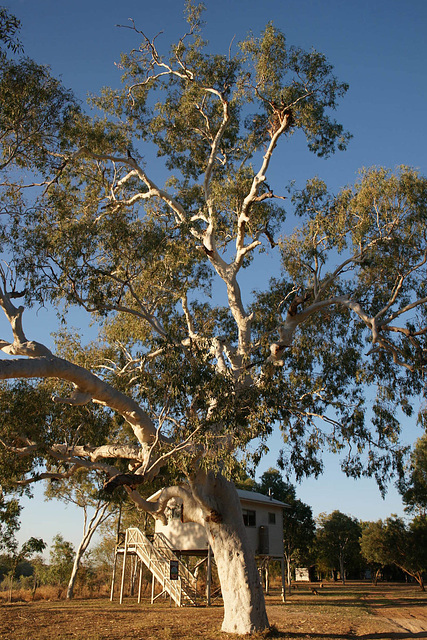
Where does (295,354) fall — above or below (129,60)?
below

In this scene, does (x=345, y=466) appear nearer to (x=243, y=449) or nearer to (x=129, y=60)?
(x=243, y=449)

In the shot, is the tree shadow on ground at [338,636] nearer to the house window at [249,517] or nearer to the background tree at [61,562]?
the house window at [249,517]

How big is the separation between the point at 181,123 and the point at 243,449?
11.5 meters

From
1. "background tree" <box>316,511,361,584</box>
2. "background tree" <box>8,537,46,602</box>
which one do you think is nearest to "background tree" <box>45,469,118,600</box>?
"background tree" <box>8,537,46,602</box>

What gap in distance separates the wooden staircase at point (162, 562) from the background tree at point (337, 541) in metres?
31.7

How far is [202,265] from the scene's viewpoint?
1678cm

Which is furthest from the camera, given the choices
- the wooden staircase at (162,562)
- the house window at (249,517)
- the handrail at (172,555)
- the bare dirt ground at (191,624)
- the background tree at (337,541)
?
the background tree at (337,541)

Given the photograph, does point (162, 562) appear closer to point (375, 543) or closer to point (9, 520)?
point (9, 520)

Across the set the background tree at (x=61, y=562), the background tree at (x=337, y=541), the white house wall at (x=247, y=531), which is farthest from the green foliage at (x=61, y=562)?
the background tree at (x=337, y=541)

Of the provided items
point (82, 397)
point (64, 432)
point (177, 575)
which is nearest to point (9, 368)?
point (82, 397)

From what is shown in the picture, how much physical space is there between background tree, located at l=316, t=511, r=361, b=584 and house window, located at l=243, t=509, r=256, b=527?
29.2 metres

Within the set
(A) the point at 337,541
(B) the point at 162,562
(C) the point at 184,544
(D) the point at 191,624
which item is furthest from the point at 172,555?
(A) the point at 337,541

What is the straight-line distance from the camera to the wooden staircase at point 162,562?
21062mm

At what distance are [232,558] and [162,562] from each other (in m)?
10.7
